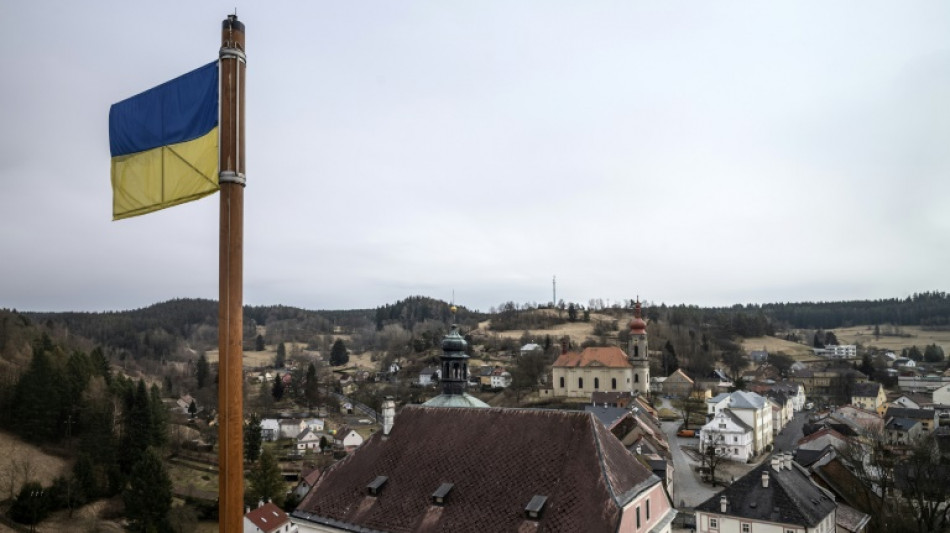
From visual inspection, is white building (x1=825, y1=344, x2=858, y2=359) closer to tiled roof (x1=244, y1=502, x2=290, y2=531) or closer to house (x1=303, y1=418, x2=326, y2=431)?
house (x1=303, y1=418, x2=326, y2=431)

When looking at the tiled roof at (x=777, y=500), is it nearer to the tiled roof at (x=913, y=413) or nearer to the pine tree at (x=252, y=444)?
the pine tree at (x=252, y=444)

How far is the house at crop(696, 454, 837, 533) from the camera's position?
32.5m

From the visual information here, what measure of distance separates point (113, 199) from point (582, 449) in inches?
610

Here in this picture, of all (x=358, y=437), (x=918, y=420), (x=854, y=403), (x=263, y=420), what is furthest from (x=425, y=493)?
(x=854, y=403)

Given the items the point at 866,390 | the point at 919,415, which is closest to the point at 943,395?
the point at 866,390

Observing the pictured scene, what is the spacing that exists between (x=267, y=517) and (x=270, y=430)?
3878 centimetres

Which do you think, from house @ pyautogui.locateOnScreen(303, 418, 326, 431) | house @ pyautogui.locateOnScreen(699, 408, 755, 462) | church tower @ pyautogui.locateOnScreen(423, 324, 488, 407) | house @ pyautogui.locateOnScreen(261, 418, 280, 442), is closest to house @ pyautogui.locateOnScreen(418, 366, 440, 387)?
house @ pyautogui.locateOnScreen(303, 418, 326, 431)

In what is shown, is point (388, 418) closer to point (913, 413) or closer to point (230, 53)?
point (230, 53)

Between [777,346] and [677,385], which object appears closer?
[677,385]

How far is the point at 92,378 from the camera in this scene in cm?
6612

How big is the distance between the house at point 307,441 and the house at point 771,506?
50465 mm

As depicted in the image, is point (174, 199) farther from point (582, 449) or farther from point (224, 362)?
point (582, 449)

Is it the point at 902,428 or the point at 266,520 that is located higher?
the point at 266,520

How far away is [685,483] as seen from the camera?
49656mm
